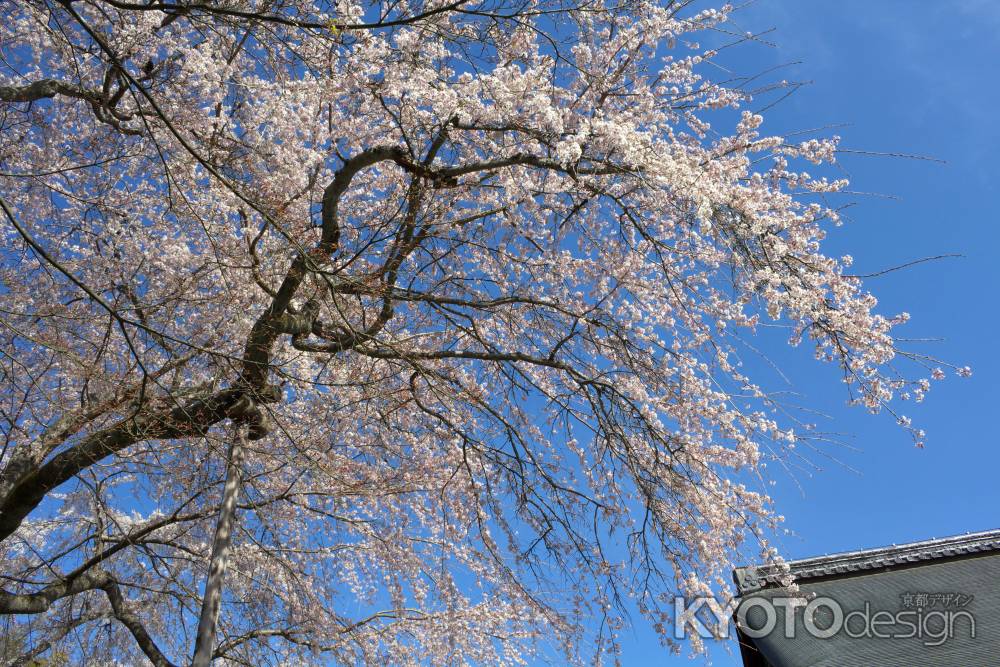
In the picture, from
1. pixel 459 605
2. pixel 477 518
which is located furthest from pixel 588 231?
pixel 459 605

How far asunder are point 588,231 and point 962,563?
20.2 feet

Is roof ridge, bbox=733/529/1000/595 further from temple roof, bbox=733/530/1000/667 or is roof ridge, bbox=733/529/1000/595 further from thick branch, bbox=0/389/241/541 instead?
thick branch, bbox=0/389/241/541

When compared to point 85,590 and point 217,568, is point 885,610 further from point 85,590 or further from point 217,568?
point 85,590

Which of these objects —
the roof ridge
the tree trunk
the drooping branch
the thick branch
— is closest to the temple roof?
the roof ridge

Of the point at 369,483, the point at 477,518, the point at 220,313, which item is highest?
the point at 220,313

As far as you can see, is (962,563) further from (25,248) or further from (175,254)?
(25,248)

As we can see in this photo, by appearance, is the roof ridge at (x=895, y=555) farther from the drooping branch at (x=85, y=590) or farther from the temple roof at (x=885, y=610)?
the drooping branch at (x=85, y=590)

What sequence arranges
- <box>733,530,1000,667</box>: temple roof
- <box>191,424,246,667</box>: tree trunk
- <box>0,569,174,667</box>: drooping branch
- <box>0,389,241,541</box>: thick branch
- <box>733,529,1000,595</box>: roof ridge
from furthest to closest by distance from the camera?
<box>733,529,1000,595</box>: roof ridge < <box>733,530,1000,667</box>: temple roof < <box>0,569,174,667</box>: drooping branch < <box>191,424,246,667</box>: tree trunk < <box>0,389,241,541</box>: thick branch

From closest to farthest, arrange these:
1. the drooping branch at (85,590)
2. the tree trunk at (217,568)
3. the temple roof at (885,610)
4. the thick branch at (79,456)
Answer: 1. the thick branch at (79,456)
2. the tree trunk at (217,568)
3. the drooping branch at (85,590)
4. the temple roof at (885,610)

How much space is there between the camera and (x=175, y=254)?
680 cm

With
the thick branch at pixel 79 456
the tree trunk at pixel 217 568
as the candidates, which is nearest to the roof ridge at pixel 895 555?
the tree trunk at pixel 217 568

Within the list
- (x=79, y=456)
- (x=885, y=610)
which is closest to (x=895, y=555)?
(x=885, y=610)

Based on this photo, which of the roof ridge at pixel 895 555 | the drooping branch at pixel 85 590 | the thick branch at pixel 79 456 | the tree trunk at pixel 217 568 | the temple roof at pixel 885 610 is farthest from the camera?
the roof ridge at pixel 895 555

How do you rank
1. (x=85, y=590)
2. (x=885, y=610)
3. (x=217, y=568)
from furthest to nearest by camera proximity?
1. (x=885, y=610)
2. (x=85, y=590)
3. (x=217, y=568)
